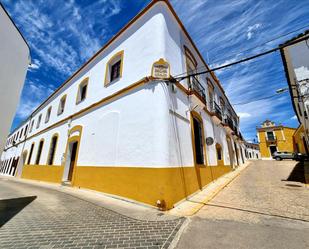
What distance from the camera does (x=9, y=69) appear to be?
3975 mm

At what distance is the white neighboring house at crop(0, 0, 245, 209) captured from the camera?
475cm

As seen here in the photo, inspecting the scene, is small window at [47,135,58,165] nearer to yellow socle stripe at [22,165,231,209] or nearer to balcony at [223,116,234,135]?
yellow socle stripe at [22,165,231,209]

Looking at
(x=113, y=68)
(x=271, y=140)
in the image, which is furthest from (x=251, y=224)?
(x=271, y=140)

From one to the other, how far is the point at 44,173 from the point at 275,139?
3617 centimetres

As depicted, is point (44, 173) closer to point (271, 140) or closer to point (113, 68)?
point (113, 68)

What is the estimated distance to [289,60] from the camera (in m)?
8.85

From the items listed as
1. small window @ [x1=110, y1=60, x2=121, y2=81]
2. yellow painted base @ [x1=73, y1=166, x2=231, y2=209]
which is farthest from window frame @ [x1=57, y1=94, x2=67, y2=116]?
yellow painted base @ [x1=73, y1=166, x2=231, y2=209]

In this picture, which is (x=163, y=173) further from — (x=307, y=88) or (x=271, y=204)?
(x=307, y=88)

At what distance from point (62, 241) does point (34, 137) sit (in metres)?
16.4

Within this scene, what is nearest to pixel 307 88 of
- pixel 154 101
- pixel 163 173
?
pixel 154 101

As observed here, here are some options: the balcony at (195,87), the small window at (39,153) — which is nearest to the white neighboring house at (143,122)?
the balcony at (195,87)

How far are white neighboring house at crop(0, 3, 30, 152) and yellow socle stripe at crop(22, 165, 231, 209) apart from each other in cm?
331

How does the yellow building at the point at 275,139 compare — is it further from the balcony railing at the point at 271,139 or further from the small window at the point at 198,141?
the small window at the point at 198,141

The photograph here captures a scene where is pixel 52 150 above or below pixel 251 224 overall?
above
